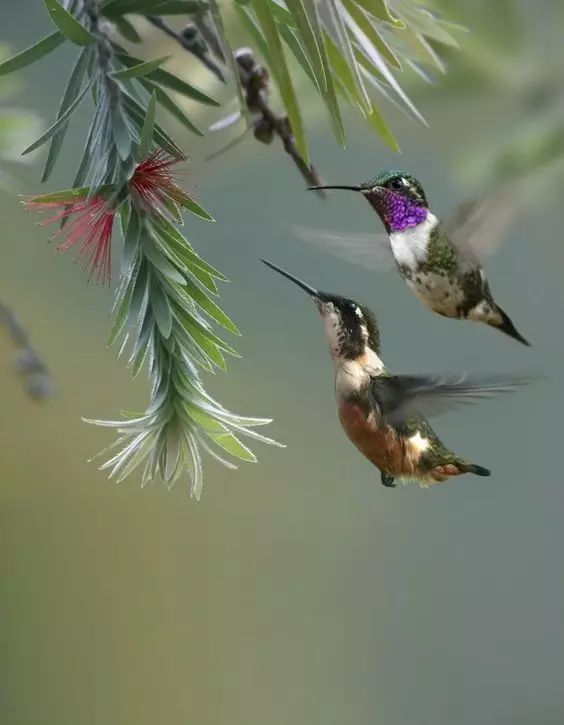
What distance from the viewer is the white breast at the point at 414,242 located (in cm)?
59

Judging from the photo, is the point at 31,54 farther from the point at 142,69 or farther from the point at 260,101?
the point at 260,101

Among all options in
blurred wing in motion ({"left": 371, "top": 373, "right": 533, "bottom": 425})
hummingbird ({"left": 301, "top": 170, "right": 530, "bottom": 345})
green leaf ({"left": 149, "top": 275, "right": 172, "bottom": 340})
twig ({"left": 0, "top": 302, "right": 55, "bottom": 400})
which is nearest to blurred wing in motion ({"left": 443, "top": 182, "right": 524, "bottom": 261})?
hummingbird ({"left": 301, "top": 170, "right": 530, "bottom": 345})

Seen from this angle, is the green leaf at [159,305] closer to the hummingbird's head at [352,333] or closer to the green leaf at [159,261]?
the green leaf at [159,261]

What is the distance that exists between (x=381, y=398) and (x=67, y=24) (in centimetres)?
29

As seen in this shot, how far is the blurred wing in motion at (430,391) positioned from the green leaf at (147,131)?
0.22 metres

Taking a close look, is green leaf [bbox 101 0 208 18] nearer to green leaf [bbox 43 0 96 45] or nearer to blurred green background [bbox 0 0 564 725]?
green leaf [bbox 43 0 96 45]

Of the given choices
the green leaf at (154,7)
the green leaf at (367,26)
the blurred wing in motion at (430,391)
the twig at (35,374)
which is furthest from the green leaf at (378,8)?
the twig at (35,374)

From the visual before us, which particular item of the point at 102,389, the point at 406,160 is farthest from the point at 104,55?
the point at 102,389

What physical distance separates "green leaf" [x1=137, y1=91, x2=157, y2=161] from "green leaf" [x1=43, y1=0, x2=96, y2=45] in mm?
68

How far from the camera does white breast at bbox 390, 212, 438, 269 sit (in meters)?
0.59

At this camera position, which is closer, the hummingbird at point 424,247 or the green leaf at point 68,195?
the green leaf at point 68,195

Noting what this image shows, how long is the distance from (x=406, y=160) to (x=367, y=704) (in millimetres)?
582

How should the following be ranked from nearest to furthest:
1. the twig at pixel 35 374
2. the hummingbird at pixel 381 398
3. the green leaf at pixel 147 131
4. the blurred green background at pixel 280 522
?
the green leaf at pixel 147 131, the hummingbird at pixel 381 398, the blurred green background at pixel 280 522, the twig at pixel 35 374

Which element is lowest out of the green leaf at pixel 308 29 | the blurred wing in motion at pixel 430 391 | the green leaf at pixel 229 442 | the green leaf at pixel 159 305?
the blurred wing in motion at pixel 430 391
